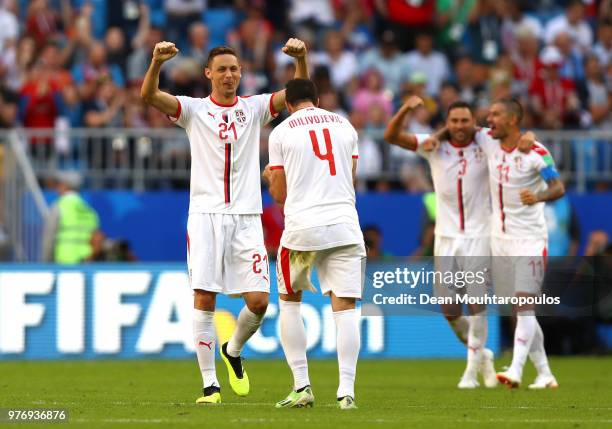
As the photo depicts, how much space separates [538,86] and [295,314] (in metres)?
12.9

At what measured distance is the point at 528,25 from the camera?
79.4 feet

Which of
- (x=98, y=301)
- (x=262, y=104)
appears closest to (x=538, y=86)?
(x=98, y=301)

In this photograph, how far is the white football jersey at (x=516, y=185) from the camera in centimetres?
1373

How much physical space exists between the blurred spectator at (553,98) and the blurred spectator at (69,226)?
23.3 feet

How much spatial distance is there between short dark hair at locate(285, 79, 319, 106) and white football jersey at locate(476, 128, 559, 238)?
3610 mm

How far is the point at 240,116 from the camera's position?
→ 11281 millimetres

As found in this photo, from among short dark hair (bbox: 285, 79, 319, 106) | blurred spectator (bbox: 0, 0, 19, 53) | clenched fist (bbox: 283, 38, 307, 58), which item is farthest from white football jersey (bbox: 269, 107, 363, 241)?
blurred spectator (bbox: 0, 0, 19, 53)

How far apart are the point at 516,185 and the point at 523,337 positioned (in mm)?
1488

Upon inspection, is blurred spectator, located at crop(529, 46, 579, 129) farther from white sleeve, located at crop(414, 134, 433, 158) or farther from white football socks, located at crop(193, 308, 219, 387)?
white football socks, located at crop(193, 308, 219, 387)

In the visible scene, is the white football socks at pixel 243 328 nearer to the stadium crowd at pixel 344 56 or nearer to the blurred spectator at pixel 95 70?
the stadium crowd at pixel 344 56

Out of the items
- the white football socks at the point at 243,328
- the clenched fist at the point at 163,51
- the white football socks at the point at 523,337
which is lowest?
the white football socks at the point at 523,337

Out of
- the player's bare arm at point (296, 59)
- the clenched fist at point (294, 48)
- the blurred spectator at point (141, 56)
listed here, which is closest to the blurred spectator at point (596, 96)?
the blurred spectator at point (141, 56)

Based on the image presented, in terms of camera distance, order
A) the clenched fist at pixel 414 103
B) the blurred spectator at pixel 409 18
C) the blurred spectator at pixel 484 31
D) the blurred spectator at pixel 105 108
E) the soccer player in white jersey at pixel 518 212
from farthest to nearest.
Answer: the blurred spectator at pixel 484 31 < the blurred spectator at pixel 409 18 < the blurred spectator at pixel 105 108 < the soccer player in white jersey at pixel 518 212 < the clenched fist at pixel 414 103

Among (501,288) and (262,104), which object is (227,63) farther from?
(501,288)
